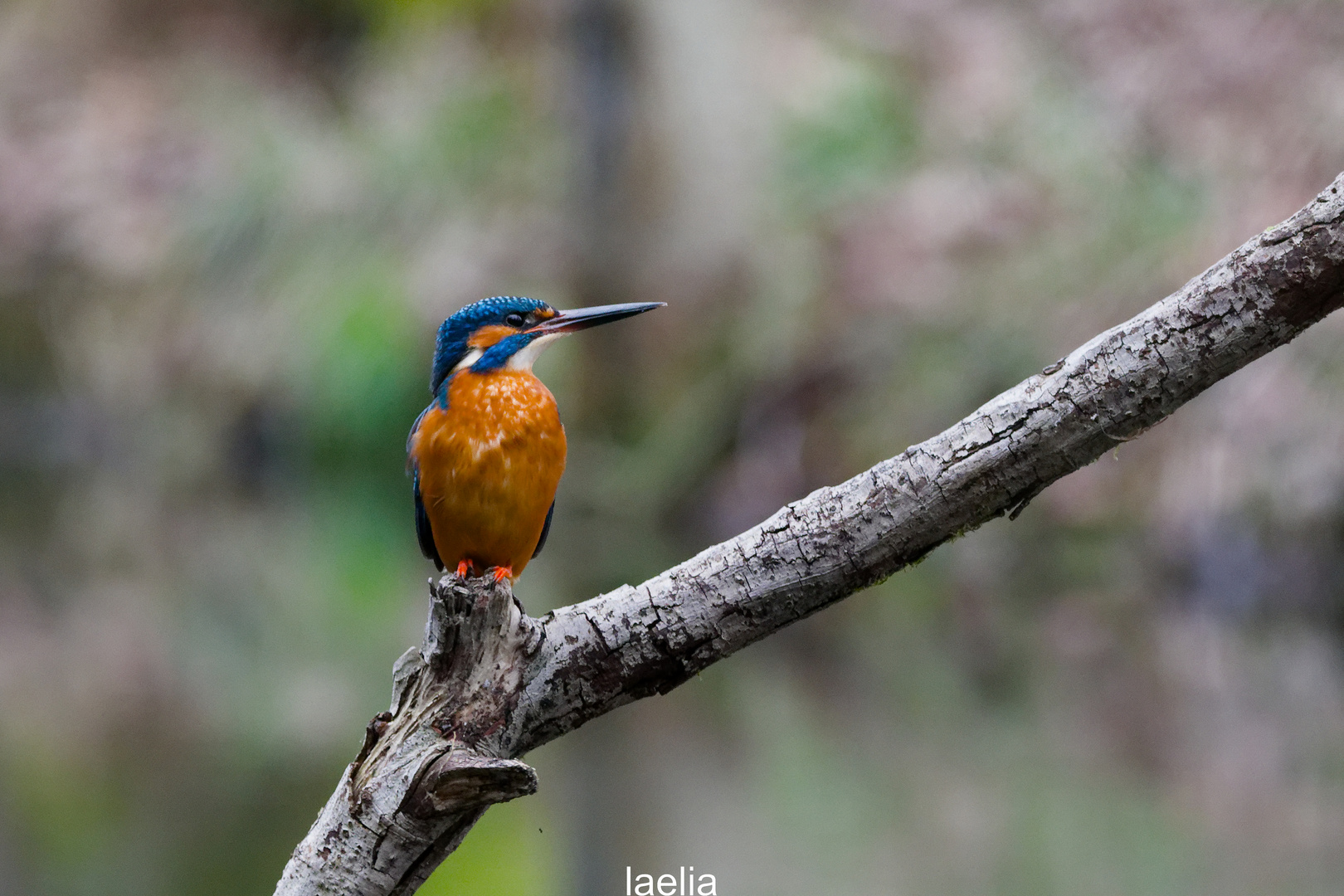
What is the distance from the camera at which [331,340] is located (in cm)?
1252

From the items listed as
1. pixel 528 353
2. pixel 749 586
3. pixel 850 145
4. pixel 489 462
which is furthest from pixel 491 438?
pixel 850 145

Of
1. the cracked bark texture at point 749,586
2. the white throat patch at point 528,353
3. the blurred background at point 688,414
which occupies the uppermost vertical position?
the blurred background at point 688,414

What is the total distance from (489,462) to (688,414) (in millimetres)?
8038

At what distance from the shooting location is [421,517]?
8.82ft

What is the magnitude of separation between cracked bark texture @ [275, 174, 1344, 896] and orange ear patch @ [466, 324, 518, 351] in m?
0.89

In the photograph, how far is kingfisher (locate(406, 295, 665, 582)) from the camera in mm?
2475

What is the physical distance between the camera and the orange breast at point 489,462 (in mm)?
2473

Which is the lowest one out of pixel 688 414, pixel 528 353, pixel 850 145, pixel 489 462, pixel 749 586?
pixel 749 586

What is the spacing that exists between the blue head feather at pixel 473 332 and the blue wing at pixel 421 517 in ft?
0.31

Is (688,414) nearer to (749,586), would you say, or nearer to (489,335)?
(489,335)

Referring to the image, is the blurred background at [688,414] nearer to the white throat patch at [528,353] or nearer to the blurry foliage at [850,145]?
the blurry foliage at [850,145]

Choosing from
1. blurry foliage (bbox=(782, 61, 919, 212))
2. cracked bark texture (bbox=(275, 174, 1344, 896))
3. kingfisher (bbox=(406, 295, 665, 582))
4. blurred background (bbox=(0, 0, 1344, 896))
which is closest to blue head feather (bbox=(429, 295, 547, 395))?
kingfisher (bbox=(406, 295, 665, 582))

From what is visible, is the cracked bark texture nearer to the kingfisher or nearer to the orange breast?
the kingfisher

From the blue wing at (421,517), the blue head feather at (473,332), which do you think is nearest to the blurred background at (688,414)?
the blue wing at (421,517)
